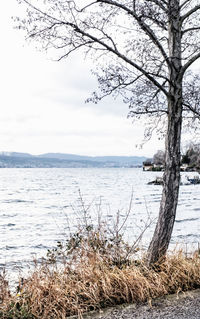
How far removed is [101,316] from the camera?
419 cm

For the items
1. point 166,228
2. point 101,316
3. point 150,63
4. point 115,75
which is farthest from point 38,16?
point 101,316

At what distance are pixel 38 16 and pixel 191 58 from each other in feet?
8.19

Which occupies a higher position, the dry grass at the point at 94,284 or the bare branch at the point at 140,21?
the bare branch at the point at 140,21

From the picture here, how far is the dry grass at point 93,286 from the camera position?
14.1 feet

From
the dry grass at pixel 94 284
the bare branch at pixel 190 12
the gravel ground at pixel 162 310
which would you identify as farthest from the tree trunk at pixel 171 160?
the gravel ground at pixel 162 310

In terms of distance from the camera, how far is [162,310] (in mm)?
4270

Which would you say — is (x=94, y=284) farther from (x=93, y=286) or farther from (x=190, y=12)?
(x=190, y=12)

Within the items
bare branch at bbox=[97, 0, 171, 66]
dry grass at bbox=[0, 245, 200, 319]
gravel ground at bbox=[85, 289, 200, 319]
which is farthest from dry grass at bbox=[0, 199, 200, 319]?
bare branch at bbox=[97, 0, 171, 66]

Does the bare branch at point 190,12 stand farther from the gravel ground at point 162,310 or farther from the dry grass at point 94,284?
the gravel ground at point 162,310

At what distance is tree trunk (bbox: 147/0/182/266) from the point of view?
18.0ft

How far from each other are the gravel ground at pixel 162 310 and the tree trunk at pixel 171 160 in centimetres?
105

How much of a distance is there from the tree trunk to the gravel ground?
105cm

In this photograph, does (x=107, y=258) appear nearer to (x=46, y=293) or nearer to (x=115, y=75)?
(x=46, y=293)

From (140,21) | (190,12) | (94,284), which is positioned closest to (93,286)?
(94,284)
